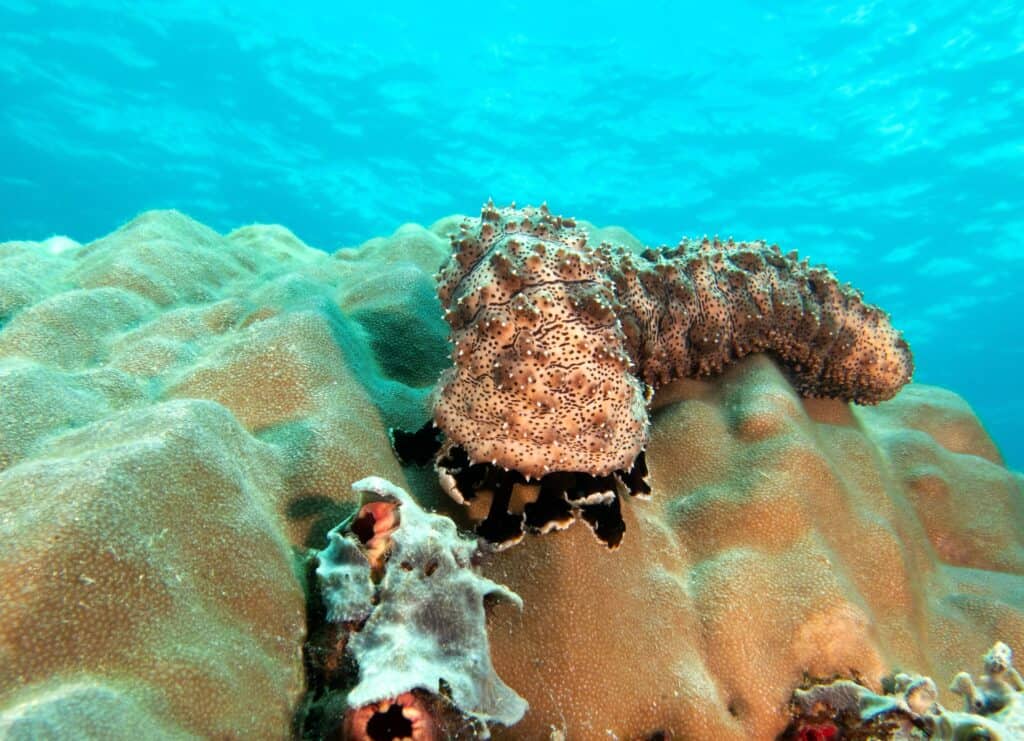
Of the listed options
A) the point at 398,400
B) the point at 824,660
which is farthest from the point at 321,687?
the point at 824,660

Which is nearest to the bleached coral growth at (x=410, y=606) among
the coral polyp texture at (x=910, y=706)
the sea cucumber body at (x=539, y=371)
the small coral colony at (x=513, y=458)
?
the small coral colony at (x=513, y=458)

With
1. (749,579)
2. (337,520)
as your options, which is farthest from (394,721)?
(749,579)

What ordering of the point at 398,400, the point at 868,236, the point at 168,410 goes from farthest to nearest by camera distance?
the point at 868,236 < the point at 398,400 < the point at 168,410

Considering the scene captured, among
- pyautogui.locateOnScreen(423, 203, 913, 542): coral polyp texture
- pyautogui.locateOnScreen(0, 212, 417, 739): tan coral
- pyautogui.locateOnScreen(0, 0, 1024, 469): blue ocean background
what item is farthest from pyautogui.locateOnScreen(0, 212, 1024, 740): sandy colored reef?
pyautogui.locateOnScreen(0, 0, 1024, 469): blue ocean background

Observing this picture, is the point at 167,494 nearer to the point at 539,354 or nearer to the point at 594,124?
the point at 539,354

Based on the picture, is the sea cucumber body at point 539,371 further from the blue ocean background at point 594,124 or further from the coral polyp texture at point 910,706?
the blue ocean background at point 594,124

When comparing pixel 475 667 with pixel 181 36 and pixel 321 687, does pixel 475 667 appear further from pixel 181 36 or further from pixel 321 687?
pixel 181 36
